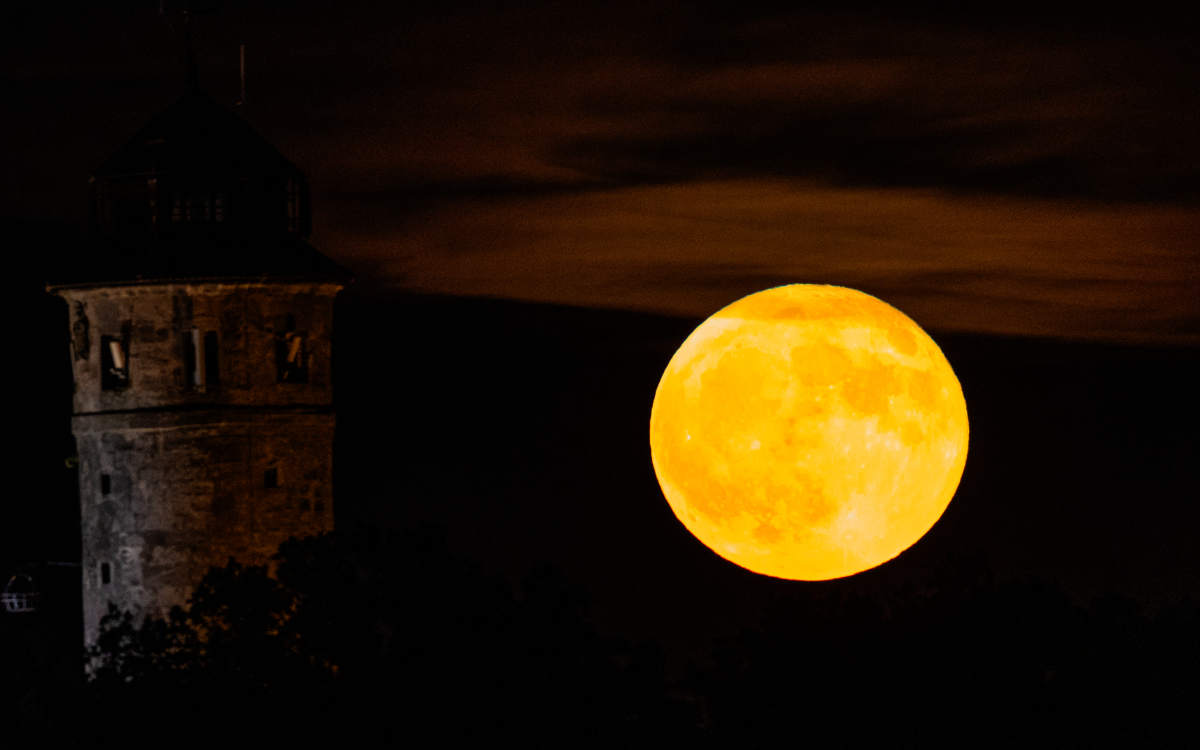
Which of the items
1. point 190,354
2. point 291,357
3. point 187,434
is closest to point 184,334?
point 190,354

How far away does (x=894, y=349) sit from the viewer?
49688 millimetres

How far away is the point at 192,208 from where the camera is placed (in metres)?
70.5

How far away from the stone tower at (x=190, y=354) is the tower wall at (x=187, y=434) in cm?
3

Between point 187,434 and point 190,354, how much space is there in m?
1.65

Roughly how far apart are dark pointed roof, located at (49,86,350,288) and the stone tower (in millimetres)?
29

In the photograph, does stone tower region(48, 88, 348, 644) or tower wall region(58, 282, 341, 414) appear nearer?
stone tower region(48, 88, 348, 644)

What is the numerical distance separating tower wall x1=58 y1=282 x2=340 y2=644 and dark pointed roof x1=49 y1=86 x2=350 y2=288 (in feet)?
1.38

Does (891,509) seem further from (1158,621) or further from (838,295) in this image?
(1158,621)

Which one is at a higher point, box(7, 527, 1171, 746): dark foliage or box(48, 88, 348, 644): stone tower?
box(48, 88, 348, 644): stone tower

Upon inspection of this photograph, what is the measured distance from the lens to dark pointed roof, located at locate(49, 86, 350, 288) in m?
70.5

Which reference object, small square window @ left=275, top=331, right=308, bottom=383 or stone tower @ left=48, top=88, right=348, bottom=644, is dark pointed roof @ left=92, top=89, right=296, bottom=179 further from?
small square window @ left=275, top=331, right=308, bottom=383

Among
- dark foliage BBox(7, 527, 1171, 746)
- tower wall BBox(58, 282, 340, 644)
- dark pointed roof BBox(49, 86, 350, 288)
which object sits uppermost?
dark pointed roof BBox(49, 86, 350, 288)

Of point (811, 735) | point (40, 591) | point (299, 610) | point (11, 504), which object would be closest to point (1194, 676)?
point (811, 735)

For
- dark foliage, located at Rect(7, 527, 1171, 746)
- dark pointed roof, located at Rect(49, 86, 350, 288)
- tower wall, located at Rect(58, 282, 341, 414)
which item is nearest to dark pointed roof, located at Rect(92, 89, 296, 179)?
dark pointed roof, located at Rect(49, 86, 350, 288)
